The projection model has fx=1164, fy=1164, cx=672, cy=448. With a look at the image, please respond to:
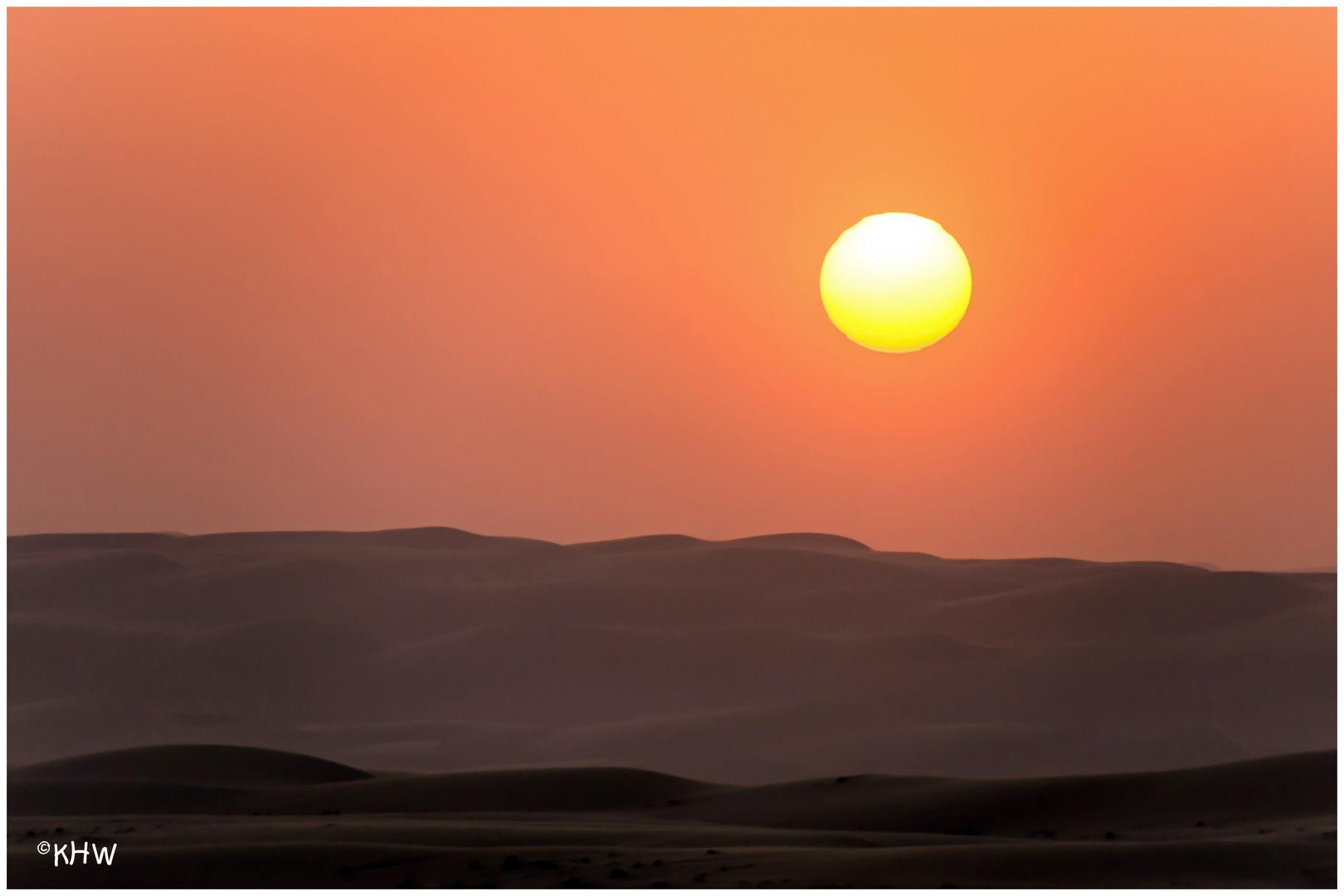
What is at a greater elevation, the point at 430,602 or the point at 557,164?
the point at 557,164

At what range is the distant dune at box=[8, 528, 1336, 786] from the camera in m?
4.34

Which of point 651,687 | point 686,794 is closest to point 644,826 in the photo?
point 686,794

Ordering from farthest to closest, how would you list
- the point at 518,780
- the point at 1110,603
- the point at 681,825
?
1. the point at 1110,603
2. the point at 518,780
3. the point at 681,825

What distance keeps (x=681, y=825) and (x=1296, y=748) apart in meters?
2.33

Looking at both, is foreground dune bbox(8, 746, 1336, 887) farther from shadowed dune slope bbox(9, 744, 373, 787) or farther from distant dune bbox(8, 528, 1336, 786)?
distant dune bbox(8, 528, 1336, 786)

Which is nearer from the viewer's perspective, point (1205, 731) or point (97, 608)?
point (1205, 731)

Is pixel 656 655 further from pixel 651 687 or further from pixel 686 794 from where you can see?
pixel 686 794

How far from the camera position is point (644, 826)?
389 centimetres

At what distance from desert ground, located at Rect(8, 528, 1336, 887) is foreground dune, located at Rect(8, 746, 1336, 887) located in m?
0.02

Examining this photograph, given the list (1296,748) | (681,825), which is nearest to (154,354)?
(681,825)

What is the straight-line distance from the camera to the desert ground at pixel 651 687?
407cm

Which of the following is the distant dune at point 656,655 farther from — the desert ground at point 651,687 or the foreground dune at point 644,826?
the foreground dune at point 644,826

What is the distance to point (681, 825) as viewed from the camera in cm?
392

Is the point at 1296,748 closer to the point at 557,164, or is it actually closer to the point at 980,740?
the point at 980,740
